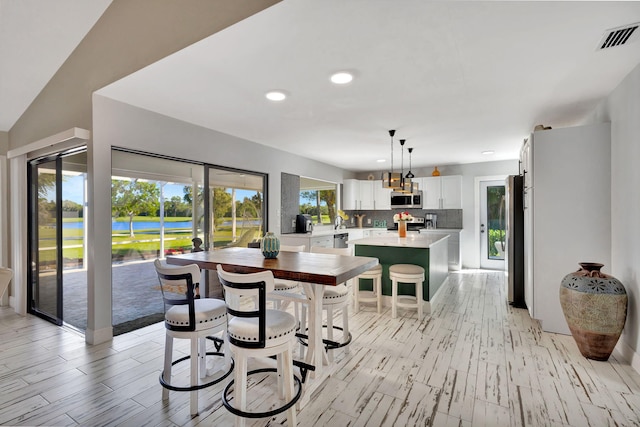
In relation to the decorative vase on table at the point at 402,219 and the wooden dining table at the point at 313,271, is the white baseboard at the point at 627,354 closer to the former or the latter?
the wooden dining table at the point at 313,271

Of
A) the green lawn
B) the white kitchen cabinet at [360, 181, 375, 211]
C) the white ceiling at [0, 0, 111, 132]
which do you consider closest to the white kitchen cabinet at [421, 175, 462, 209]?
the white kitchen cabinet at [360, 181, 375, 211]

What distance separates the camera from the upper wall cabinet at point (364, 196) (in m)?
7.71

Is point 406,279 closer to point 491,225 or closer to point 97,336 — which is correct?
point 97,336

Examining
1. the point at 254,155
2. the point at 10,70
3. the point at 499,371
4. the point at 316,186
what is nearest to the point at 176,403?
the point at 499,371

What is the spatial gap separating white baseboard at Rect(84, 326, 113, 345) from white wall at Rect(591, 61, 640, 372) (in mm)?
4664

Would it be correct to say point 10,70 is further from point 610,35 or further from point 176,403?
point 610,35

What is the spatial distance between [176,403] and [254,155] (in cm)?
351

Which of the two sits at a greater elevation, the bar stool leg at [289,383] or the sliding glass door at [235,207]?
the sliding glass door at [235,207]

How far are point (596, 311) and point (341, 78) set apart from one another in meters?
2.87

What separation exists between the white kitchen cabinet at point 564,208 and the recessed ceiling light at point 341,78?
2230mm

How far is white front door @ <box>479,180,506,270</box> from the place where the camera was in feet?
21.9

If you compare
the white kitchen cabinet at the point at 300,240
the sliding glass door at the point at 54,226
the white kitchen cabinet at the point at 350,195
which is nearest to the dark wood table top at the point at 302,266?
the sliding glass door at the point at 54,226

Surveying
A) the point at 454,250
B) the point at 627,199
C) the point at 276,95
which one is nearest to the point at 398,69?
the point at 276,95

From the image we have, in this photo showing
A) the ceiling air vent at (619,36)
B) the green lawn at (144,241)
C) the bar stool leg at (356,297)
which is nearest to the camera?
the ceiling air vent at (619,36)
